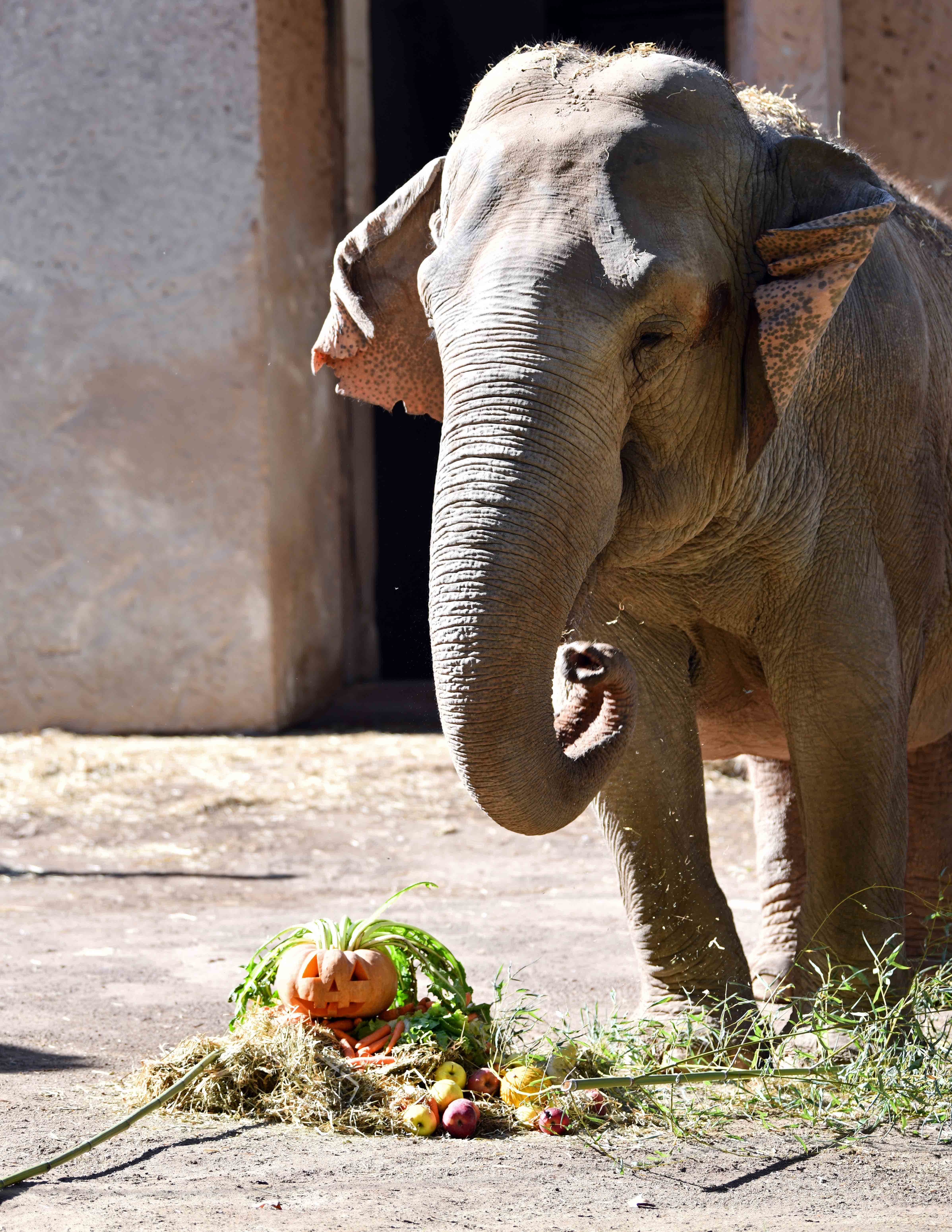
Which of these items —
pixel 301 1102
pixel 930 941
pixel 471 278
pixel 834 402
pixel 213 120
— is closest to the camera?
pixel 471 278

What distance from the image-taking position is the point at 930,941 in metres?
4.91

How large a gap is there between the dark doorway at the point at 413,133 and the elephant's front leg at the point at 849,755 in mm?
8418

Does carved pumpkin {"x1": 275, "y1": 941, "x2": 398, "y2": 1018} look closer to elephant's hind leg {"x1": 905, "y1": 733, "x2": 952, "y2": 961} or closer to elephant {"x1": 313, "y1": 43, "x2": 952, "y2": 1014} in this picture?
elephant {"x1": 313, "y1": 43, "x2": 952, "y2": 1014}

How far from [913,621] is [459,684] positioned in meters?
1.53

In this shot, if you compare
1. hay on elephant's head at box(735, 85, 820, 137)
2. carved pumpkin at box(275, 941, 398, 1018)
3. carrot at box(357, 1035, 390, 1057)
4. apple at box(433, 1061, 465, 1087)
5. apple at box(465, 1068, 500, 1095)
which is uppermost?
hay on elephant's head at box(735, 85, 820, 137)

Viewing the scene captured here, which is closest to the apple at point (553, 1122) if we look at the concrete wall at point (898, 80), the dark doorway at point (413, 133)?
the concrete wall at point (898, 80)

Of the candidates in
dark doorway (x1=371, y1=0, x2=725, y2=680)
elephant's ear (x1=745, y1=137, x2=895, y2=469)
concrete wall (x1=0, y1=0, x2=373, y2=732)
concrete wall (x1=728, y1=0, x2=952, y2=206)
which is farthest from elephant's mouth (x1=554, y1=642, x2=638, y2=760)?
dark doorway (x1=371, y1=0, x2=725, y2=680)

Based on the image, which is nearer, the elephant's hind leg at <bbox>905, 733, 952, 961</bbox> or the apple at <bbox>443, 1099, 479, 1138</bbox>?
the apple at <bbox>443, 1099, 479, 1138</bbox>

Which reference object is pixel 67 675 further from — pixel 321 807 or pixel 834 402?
pixel 834 402

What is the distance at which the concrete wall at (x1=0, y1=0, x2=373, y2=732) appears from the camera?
10359mm

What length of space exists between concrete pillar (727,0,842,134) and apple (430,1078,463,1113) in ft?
22.1

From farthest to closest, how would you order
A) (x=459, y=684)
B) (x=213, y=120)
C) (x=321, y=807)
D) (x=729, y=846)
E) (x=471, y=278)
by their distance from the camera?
(x=213, y=120) → (x=321, y=807) → (x=729, y=846) → (x=471, y=278) → (x=459, y=684)

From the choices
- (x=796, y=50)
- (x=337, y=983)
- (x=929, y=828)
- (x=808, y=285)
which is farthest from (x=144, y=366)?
(x=808, y=285)

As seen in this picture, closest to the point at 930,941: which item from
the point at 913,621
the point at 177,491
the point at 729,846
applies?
the point at 913,621
